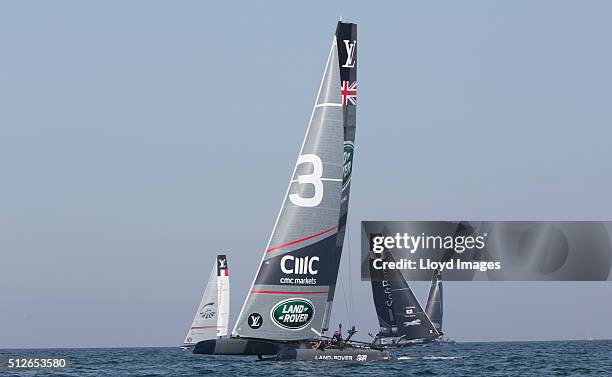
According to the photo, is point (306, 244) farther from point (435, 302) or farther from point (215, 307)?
point (435, 302)

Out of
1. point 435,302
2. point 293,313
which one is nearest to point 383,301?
point 435,302

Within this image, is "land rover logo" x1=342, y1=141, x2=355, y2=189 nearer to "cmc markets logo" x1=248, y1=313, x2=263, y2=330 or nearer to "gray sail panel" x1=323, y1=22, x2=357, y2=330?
"gray sail panel" x1=323, y1=22, x2=357, y2=330

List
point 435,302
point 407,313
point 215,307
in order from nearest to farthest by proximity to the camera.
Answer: point 407,313, point 215,307, point 435,302

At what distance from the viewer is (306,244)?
169ft

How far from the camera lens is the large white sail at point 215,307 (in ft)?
292

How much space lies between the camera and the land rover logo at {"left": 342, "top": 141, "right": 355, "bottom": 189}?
180 ft

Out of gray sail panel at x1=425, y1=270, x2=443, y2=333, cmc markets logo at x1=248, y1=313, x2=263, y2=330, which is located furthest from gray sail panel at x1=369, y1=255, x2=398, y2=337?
cmc markets logo at x1=248, y1=313, x2=263, y2=330

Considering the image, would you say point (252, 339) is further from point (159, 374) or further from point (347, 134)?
point (347, 134)

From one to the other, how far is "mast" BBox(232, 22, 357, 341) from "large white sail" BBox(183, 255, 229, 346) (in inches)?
1458

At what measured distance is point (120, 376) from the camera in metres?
50.6

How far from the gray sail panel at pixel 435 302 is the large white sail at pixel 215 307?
18.5m

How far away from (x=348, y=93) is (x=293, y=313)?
11.3 meters

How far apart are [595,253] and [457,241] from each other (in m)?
7.99

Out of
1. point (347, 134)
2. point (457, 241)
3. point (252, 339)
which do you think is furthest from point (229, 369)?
point (457, 241)
